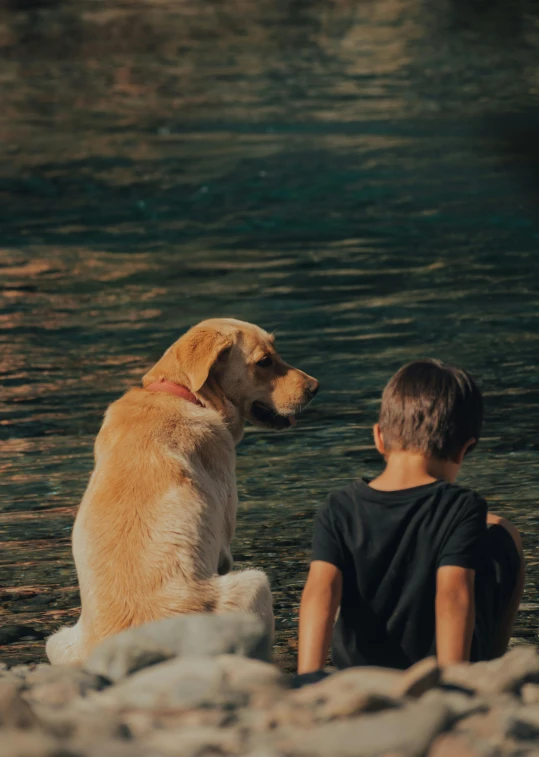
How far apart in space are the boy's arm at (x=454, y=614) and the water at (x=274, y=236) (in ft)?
5.14

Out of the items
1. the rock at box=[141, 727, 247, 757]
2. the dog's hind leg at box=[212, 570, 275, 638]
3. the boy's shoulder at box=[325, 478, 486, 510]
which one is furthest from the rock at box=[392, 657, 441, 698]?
the dog's hind leg at box=[212, 570, 275, 638]

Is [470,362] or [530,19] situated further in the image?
[530,19]

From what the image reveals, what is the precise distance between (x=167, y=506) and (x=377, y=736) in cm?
218

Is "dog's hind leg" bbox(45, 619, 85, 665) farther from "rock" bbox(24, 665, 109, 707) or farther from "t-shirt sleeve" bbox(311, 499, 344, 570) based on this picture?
"t-shirt sleeve" bbox(311, 499, 344, 570)

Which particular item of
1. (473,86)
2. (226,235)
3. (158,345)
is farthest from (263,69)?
(158,345)

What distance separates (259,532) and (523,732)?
4.04 meters

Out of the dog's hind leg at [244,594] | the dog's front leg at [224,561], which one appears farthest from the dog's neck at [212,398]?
the dog's hind leg at [244,594]

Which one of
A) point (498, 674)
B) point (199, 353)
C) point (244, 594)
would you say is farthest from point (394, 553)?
point (199, 353)

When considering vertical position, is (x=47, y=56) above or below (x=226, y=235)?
above

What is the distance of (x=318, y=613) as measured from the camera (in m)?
4.52

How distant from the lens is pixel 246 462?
897 cm

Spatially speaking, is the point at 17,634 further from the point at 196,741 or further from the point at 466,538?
the point at 196,741

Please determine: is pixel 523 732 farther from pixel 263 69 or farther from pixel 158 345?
pixel 263 69

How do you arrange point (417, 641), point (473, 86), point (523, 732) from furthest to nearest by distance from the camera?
point (473, 86) → point (417, 641) → point (523, 732)
